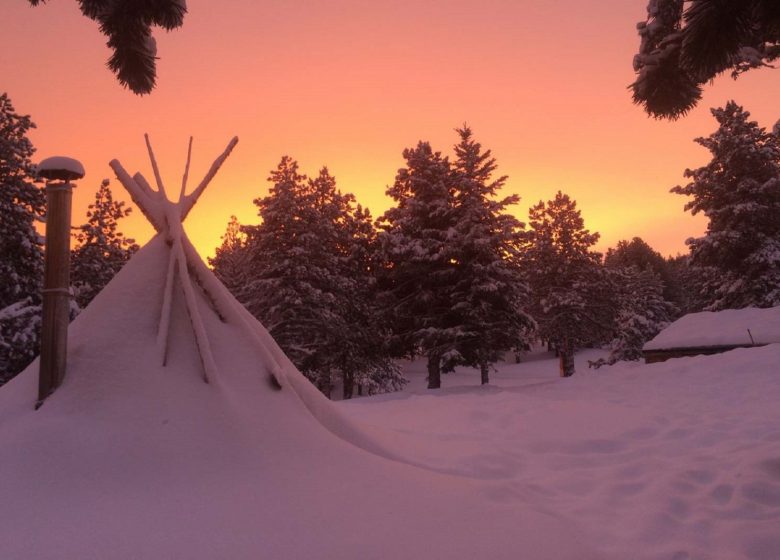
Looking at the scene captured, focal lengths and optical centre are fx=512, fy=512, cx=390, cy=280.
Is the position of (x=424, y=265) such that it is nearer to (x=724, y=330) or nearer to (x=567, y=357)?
(x=724, y=330)

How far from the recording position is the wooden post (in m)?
3.44

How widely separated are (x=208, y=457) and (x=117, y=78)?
2670 millimetres

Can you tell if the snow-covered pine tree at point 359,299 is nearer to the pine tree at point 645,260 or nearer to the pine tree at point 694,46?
the pine tree at point 694,46

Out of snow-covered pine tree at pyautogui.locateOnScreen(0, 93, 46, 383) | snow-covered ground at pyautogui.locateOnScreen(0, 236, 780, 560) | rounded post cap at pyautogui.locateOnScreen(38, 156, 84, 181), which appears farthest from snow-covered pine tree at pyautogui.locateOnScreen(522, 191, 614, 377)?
rounded post cap at pyautogui.locateOnScreen(38, 156, 84, 181)

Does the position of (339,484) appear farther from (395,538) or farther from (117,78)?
(117,78)

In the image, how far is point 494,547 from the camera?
292 centimetres

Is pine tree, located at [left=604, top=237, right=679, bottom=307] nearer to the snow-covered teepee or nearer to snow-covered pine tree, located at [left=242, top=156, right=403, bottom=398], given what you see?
snow-covered pine tree, located at [left=242, top=156, right=403, bottom=398]

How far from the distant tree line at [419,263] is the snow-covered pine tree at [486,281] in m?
0.05

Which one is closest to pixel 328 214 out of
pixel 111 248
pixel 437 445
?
pixel 111 248

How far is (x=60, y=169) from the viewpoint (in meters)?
3.66

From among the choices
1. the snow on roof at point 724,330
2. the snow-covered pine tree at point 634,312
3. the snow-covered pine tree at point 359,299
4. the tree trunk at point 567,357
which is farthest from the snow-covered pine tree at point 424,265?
the snow-covered pine tree at point 634,312

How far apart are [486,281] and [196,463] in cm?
1503

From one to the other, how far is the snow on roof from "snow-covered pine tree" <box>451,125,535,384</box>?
16.0 feet

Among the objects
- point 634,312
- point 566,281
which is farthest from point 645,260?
point 566,281
